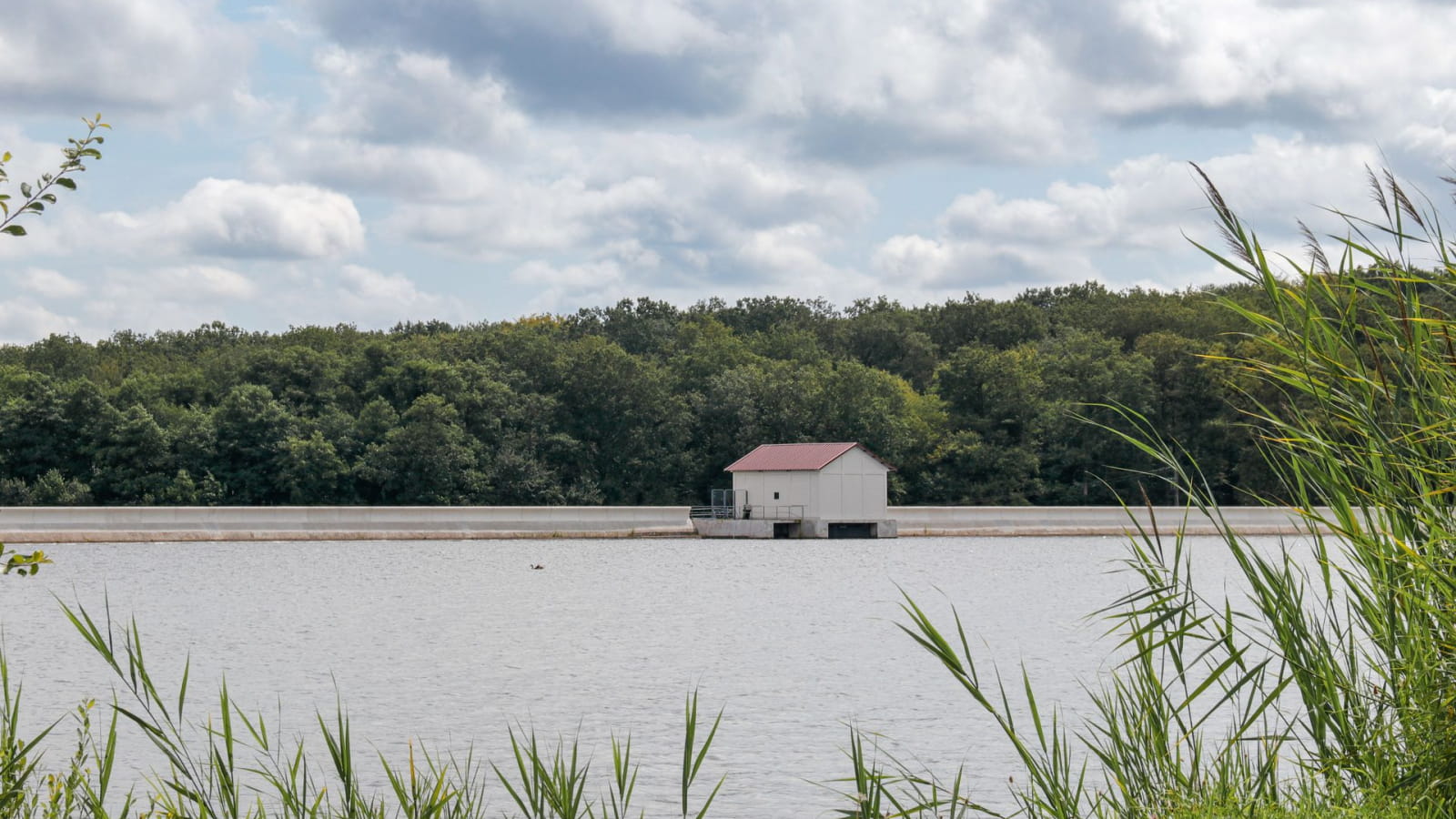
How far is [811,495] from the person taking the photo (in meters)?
62.2

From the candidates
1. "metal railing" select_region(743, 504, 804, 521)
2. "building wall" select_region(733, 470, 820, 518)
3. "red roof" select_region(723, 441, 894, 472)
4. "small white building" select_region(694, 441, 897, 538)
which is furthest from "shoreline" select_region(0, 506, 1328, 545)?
"red roof" select_region(723, 441, 894, 472)

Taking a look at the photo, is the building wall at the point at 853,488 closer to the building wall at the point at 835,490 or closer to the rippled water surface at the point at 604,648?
the building wall at the point at 835,490

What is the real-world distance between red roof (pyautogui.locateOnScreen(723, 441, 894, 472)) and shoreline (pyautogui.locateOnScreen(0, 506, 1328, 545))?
12.2 feet

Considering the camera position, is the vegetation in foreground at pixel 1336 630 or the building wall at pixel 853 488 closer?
the vegetation in foreground at pixel 1336 630

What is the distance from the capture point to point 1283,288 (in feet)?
17.6

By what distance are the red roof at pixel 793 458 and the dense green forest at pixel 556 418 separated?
1023cm

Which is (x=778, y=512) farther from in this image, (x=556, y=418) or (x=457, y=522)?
(x=556, y=418)

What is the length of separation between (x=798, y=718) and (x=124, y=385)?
6022cm

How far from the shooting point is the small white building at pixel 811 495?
61938mm

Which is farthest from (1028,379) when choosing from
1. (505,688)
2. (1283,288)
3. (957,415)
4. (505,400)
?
(1283,288)

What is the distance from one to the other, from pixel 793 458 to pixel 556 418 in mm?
17874

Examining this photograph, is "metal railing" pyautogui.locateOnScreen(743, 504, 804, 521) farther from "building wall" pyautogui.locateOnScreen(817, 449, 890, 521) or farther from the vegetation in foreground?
the vegetation in foreground

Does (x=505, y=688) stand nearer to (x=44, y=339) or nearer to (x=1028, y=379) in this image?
(x=1028, y=379)

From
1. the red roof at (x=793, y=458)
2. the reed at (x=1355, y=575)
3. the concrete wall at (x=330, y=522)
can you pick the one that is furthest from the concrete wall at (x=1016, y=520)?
the reed at (x=1355, y=575)
